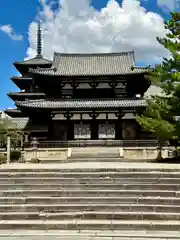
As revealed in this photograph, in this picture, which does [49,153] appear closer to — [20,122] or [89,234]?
[20,122]

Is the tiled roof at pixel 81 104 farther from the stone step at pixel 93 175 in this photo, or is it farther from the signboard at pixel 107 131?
the stone step at pixel 93 175

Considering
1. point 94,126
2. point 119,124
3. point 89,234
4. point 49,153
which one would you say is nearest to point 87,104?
point 94,126

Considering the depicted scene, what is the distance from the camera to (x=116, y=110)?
Answer: 30.2 m

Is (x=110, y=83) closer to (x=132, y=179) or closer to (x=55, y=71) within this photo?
(x=55, y=71)

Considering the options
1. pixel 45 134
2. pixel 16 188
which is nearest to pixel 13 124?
pixel 45 134

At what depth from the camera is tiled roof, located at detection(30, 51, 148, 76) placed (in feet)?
102

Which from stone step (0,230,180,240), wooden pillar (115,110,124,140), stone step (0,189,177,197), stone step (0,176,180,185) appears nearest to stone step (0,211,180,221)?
stone step (0,230,180,240)

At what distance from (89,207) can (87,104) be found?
21.5 m

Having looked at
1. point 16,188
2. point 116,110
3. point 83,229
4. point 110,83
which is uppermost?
point 110,83

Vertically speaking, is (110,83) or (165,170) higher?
(110,83)

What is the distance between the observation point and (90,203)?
9.05 meters

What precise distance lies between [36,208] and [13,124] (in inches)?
1195

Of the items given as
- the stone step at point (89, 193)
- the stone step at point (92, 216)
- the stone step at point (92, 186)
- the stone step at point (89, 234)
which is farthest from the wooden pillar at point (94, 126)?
the stone step at point (89, 234)

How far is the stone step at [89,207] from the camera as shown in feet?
28.4
